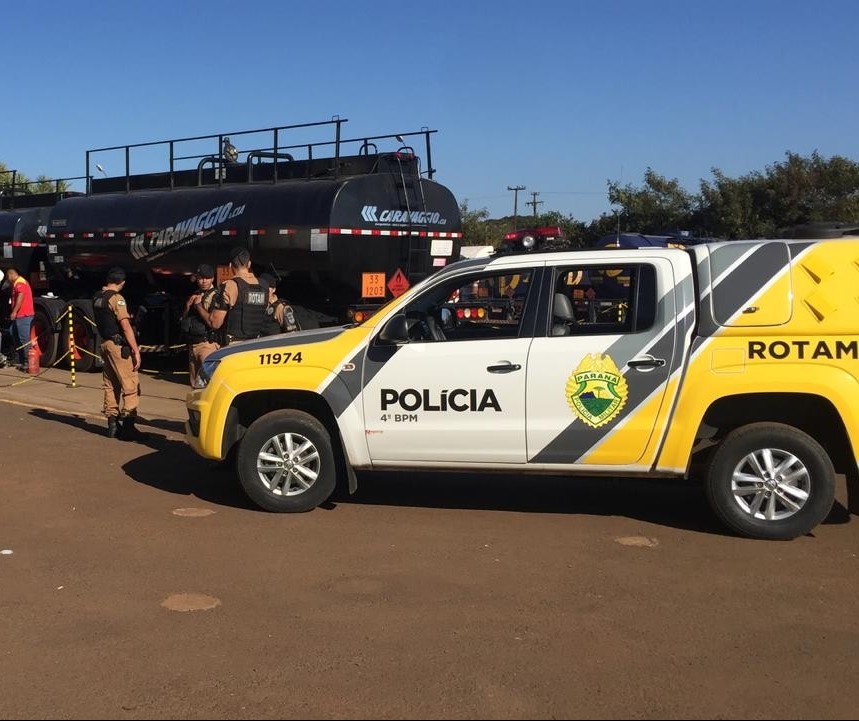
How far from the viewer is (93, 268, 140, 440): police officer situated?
9.52 m

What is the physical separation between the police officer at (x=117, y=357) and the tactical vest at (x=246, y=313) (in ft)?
3.94

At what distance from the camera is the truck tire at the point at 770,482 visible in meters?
5.86

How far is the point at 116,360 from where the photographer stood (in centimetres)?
961

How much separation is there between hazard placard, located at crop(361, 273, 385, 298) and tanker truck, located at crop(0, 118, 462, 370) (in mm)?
15

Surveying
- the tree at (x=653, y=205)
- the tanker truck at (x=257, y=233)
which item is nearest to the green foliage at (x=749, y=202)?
the tree at (x=653, y=205)

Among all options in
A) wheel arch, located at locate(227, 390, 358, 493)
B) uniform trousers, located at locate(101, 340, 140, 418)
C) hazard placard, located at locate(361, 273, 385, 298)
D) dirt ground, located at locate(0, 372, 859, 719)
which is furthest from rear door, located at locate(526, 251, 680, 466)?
hazard placard, located at locate(361, 273, 385, 298)

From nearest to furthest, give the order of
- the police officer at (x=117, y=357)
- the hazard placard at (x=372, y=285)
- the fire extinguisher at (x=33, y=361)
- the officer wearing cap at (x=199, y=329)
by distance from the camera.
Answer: the police officer at (x=117, y=357), the officer wearing cap at (x=199, y=329), the hazard placard at (x=372, y=285), the fire extinguisher at (x=33, y=361)

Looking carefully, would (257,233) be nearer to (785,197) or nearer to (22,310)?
(22,310)

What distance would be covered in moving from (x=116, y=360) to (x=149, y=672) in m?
5.97

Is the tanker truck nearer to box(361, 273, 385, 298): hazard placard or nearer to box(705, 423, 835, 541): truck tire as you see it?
box(361, 273, 385, 298): hazard placard

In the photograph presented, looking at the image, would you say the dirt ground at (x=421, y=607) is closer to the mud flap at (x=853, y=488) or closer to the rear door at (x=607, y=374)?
the mud flap at (x=853, y=488)

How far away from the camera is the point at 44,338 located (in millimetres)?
16172

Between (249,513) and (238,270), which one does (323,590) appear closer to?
(249,513)

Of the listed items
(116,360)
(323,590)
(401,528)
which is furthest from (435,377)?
(116,360)
